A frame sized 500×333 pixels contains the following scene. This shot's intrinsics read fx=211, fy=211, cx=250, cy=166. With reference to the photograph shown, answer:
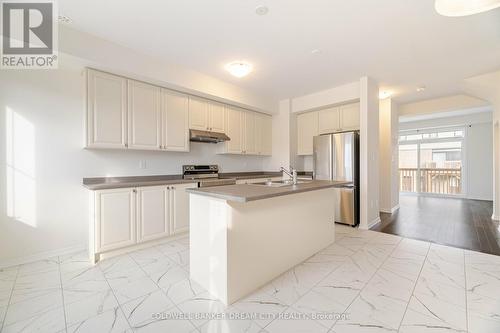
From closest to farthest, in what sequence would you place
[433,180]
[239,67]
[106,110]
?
[106,110]
[239,67]
[433,180]

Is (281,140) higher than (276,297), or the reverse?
(281,140)

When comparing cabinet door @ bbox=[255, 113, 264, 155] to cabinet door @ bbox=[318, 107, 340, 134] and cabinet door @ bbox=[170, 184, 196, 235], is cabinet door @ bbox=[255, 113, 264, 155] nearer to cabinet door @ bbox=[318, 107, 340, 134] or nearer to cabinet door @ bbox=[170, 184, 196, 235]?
cabinet door @ bbox=[318, 107, 340, 134]

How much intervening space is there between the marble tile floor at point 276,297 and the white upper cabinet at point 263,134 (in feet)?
9.11

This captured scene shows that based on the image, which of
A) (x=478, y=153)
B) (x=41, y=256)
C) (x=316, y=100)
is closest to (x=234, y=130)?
(x=316, y=100)

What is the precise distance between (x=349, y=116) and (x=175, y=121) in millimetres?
3318

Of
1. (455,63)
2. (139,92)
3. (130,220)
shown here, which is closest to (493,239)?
(455,63)

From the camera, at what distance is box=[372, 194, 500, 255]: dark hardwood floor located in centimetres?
305

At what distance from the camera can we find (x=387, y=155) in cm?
496

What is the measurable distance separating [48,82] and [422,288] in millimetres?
4660

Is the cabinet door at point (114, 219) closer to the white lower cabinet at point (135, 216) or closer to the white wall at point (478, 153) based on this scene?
the white lower cabinet at point (135, 216)

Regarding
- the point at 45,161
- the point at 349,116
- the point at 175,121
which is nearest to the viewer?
the point at 45,161

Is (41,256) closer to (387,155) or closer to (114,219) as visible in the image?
(114,219)

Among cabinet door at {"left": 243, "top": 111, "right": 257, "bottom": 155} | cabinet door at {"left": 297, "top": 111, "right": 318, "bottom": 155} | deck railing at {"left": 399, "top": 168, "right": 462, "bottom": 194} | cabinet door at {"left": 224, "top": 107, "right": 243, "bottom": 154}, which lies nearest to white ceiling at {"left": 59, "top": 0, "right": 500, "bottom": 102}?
cabinet door at {"left": 224, "top": 107, "right": 243, "bottom": 154}

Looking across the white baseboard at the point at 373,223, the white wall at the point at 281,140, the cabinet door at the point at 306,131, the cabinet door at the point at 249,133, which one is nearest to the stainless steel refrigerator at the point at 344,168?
the white baseboard at the point at 373,223
